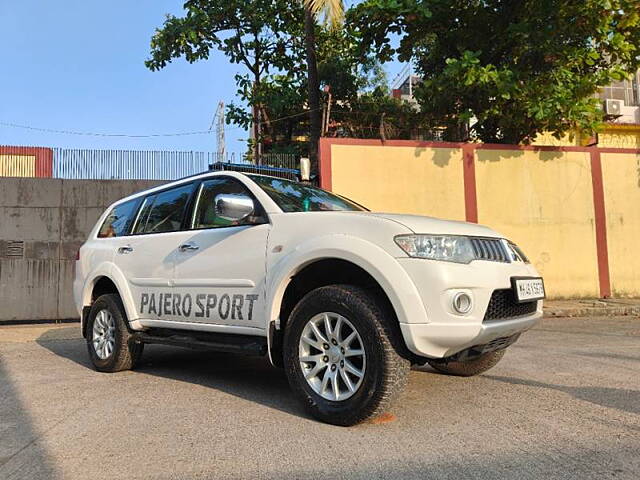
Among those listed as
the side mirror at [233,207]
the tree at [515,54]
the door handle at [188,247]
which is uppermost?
the tree at [515,54]

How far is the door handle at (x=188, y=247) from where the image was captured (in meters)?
4.44

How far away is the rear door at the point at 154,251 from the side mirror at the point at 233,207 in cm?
88

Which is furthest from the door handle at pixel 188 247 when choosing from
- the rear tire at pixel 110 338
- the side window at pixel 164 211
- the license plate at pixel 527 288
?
the license plate at pixel 527 288

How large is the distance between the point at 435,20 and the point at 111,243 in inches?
335

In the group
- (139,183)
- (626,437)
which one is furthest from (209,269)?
(139,183)

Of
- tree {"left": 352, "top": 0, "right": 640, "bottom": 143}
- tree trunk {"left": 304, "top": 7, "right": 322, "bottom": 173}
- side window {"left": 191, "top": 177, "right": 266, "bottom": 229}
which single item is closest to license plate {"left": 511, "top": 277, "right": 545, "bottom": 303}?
side window {"left": 191, "top": 177, "right": 266, "bottom": 229}

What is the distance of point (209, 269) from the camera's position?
168 inches

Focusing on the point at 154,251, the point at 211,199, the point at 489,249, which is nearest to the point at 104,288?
the point at 154,251

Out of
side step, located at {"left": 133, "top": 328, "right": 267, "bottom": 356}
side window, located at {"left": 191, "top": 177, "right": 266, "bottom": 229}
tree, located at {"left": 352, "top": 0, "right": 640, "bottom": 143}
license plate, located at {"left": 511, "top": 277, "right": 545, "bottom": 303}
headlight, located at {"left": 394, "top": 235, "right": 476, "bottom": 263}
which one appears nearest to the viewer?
headlight, located at {"left": 394, "top": 235, "right": 476, "bottom": 263}

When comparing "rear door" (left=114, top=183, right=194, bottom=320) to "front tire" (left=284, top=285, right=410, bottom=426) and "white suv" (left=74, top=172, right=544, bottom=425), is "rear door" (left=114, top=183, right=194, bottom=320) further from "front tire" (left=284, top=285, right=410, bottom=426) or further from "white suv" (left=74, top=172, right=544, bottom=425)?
"front tire" (left=284, top=285, right=410, bottom=426)

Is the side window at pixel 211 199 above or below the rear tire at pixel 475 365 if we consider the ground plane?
above

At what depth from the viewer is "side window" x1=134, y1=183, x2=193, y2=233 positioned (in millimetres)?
4863

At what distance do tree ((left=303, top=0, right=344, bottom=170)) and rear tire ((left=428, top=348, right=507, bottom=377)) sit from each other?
272 inches

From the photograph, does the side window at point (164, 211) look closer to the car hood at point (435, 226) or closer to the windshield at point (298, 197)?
the windshield at point (298, 197)
